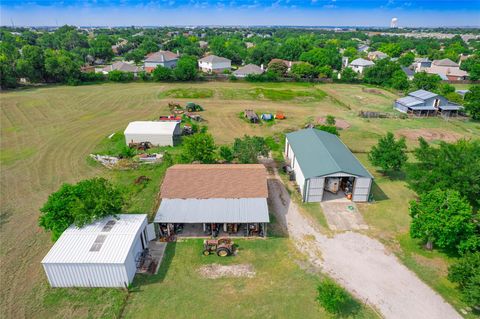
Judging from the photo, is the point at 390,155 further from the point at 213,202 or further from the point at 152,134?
the point at 152,134

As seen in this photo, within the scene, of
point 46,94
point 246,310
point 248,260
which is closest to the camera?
point 246,310

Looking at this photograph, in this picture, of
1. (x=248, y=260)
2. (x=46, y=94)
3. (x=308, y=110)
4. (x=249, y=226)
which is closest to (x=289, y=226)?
(x=249, y=226)

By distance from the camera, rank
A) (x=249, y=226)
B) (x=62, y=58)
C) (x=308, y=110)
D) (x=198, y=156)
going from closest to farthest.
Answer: (x=249, y=226) → (x=198, y=156) → (x=308, y=110) → (x=62, y=58)

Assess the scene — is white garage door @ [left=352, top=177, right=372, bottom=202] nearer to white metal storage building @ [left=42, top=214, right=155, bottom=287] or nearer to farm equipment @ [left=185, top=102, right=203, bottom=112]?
white metal storage building @ [left=42, top=214, right=155, bottom=287]

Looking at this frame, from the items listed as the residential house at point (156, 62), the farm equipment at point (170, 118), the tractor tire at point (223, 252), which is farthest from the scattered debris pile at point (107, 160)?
the residential house at point (156, 62)

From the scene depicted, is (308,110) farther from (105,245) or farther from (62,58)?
(62,58)

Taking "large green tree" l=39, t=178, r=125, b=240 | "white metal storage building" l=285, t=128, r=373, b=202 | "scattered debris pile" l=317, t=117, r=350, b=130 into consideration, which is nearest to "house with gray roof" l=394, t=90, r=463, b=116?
"scattered debris pile" l=317, t=117, r=350, b=130


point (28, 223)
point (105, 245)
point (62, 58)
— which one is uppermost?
point (62, 58)
